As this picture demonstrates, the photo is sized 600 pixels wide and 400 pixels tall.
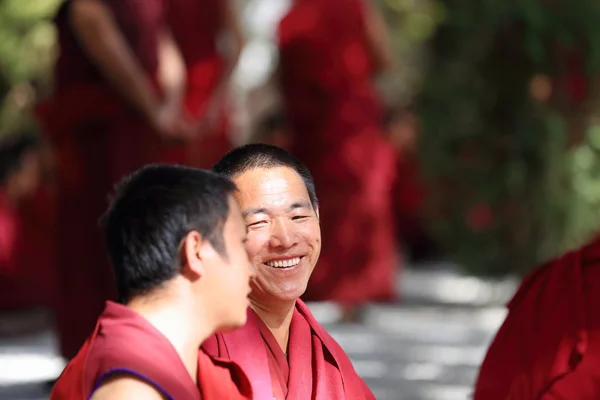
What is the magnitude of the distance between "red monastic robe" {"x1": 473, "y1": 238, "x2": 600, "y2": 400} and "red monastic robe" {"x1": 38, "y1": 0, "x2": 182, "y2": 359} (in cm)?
207

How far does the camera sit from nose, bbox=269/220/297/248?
222 cm

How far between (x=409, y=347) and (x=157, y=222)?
15.1 ft

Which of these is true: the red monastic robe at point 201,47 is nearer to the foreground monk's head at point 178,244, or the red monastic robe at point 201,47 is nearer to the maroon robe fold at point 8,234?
the maroon robe fold at point 8,234

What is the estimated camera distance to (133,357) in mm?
1692

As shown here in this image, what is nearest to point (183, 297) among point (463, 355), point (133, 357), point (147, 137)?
point (133, 357)

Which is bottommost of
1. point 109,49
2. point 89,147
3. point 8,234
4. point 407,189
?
point 89,147

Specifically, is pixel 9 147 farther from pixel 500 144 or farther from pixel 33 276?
pixel 500 144

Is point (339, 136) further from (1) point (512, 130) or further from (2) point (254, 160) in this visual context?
Result: (2) point (254, 160)

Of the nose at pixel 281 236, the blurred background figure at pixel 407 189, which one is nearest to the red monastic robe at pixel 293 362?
the nose at pixel 281 236

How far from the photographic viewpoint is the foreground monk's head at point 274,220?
7.28 ft

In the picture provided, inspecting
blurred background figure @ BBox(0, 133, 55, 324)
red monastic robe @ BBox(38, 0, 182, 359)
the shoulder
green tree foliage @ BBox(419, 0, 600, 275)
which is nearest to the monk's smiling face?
the shoulder

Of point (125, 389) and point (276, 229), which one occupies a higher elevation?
point (276, 229)

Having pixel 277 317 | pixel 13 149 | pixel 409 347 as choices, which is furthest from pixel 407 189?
pixel 277 317

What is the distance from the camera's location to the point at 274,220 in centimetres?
222
